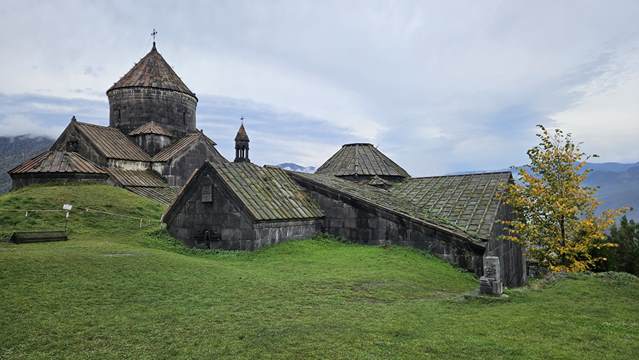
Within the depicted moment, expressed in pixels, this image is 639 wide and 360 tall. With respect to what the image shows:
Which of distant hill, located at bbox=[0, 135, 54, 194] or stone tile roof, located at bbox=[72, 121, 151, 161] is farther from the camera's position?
distant hill, located at bbox=[0, 135, 54, 194]

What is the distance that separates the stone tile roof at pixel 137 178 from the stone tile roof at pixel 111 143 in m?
0.99

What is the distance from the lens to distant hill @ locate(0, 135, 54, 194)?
108062mm

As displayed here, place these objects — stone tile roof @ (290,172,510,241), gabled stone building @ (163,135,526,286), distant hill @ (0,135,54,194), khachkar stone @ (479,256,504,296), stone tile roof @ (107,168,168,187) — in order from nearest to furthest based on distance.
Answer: khachkar stone @ (479,256,504,296), gabled stone building @ (163,135,526,286), stone tile roof @ (290,172,510,241), stone tile roof @ (107,168,168,187), distant hill @ (0,135,54,194)

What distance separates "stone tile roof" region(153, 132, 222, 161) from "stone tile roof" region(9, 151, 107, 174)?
5.35 metres

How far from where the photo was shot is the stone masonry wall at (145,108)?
3478 cm

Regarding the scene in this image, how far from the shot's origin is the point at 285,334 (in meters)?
7.04

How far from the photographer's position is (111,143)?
32062mm

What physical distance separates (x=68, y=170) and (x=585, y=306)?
2747 cm

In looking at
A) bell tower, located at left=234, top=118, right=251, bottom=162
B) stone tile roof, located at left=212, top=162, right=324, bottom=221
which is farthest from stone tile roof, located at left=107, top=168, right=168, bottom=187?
stone tile roof, located at left=212, top=162, right=324, bottom=221

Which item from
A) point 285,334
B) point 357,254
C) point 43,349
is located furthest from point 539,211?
point 43,349

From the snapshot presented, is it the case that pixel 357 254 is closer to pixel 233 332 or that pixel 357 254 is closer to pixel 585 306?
pixel 585 306

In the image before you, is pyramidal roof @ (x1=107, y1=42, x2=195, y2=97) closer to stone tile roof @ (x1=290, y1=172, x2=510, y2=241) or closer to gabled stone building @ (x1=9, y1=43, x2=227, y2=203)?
gabled stone building @ (x1=9, y1=43, x2=227, y2=203)

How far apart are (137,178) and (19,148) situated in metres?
119

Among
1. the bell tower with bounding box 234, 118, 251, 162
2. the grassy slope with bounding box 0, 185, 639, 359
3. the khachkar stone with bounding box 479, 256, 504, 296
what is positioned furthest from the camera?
the bell tower with bounding box 234, 118, 251, 162
